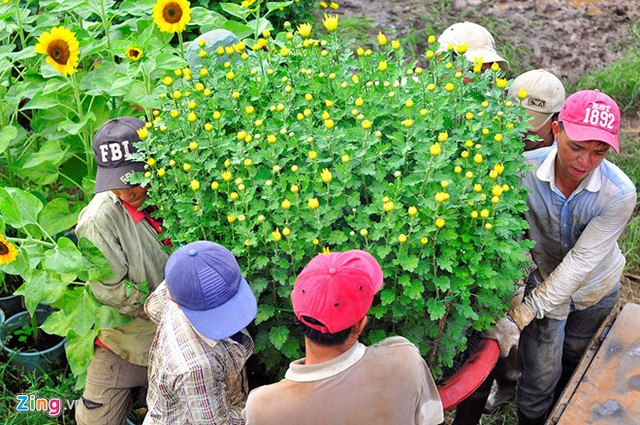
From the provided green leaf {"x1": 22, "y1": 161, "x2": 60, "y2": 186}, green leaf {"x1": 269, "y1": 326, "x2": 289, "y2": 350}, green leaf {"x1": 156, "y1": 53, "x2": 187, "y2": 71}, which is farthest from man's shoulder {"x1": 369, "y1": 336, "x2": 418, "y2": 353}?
green leaf {"x1": 22, "y1": 161, "x2": 60, "y2": 186}

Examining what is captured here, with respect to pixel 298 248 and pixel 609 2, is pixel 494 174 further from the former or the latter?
pixel 609 2

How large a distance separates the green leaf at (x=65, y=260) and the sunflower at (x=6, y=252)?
0.38 feet

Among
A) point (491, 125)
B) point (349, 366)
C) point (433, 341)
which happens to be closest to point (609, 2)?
point (491, 125)

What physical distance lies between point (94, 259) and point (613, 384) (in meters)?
2.01

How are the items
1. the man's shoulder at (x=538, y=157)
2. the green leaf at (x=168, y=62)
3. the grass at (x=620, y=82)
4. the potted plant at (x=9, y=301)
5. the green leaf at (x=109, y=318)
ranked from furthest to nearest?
the grass at (x=620, y=82)
the potted plant at (x=9, y=301)
the green leaf at (x=168, y=62)
the man's shoulder at (x=538, y=157)
the green leaf at (x=109, y=318)

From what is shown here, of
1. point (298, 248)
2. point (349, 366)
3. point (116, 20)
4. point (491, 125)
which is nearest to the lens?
point (349, 366)

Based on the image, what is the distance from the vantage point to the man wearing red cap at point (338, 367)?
1947 millimetres

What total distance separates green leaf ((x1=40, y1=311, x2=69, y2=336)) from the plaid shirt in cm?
68

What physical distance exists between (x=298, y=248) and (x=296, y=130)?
0.48 metres

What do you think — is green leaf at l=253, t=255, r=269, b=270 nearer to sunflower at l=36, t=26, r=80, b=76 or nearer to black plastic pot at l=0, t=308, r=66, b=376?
sunflower at l=36, t=26, r=80, b=76

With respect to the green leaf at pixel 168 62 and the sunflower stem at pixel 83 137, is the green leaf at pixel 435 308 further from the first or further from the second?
the sunflower stem at pixel 83 137

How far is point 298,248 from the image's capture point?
2.26 metres

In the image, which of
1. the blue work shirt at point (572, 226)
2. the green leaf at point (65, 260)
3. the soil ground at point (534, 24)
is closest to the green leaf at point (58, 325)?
the green leaf at point (65, 260)

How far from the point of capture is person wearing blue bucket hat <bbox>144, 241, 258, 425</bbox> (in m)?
2.15
